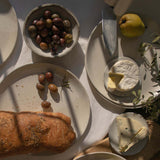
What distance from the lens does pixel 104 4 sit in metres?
1.09

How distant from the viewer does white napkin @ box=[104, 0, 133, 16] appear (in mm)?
987

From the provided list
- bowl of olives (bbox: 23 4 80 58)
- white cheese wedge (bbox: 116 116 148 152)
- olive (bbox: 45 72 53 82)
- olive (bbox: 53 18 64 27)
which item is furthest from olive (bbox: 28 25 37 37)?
white cheese wedge (bbox: 116 116 148 152)

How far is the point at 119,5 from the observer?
1000 mm

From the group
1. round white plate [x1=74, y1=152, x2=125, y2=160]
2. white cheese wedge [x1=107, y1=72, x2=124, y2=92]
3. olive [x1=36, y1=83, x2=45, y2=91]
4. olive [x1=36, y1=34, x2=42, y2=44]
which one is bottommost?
round white plate [x1=74, y1=152, x2=125, y2=160]

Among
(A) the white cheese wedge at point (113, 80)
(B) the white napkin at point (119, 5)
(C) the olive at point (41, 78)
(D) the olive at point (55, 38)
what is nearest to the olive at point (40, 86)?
(C) the olive at point (41, 78)

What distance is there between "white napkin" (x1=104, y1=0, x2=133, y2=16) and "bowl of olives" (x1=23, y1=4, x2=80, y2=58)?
20 cm

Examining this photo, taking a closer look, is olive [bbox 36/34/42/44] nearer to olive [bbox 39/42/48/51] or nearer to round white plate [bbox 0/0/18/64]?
olive [bbox 39/42/48/51]

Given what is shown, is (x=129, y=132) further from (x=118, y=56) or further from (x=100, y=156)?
(x=118, y=56)

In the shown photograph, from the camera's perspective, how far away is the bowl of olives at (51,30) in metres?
0.99

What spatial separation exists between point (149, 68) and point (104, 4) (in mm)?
425

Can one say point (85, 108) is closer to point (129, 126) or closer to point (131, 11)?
point (129, 126)

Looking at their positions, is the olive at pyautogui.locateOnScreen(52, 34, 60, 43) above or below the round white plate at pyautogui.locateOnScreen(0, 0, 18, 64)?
above

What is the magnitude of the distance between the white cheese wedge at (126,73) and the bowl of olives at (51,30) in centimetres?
25

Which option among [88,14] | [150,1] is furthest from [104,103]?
[150,1]
